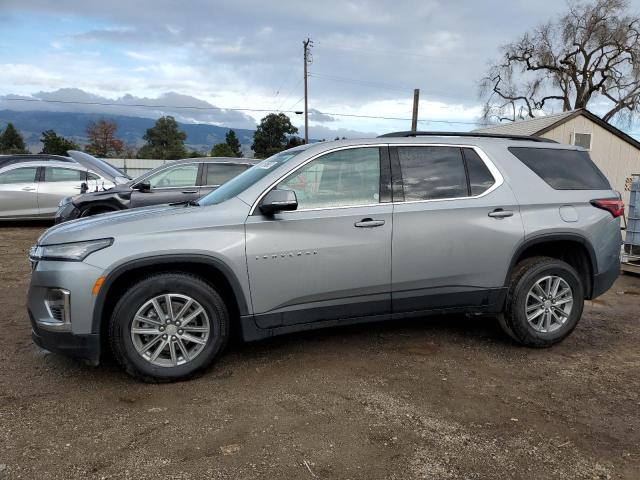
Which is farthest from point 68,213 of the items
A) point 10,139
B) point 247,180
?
point 10,139

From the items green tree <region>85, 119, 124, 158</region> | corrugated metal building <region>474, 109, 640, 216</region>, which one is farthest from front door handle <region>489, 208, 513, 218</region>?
green tree <region>85, 119, 124, 158</region>

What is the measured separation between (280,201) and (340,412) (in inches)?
57.1

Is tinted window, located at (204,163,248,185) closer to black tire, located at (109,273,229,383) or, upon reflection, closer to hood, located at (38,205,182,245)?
hood, located at (38,205,182,245)

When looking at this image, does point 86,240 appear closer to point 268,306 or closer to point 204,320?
point 204,320

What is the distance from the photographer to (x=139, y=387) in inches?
139

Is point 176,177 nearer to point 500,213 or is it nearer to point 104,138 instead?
point 500,213

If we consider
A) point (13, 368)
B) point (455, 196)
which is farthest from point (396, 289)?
point (13, 368)

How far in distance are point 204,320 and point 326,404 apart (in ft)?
3.35

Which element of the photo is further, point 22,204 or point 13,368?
point 22,204

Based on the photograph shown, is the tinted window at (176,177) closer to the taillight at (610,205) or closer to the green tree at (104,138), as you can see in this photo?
the taillight at (610,205)

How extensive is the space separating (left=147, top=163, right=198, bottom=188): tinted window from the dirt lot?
4729 mm

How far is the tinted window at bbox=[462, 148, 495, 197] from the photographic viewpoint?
4219 millimetres

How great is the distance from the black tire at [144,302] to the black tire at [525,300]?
237cm

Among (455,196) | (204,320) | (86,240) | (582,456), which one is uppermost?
(455,196)
